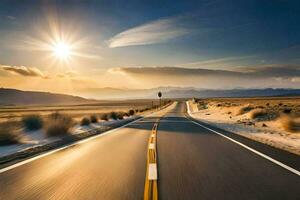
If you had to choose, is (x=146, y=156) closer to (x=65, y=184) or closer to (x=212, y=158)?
(x=212, y=158)

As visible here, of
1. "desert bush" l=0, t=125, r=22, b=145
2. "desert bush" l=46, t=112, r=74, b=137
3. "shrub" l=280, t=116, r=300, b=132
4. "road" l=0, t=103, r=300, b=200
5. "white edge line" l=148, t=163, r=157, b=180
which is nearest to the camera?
"road" l=0, t=103, r=300, b=200

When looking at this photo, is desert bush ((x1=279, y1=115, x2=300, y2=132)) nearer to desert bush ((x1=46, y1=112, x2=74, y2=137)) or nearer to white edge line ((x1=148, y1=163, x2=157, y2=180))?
white edge line ((x1=148, y1=163, x2=157, y2=180))

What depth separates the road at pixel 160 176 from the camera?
5.09 metres

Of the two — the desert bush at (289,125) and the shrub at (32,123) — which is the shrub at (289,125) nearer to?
the desert bush at (289,125)

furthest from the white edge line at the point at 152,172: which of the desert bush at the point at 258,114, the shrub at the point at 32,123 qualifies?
the desert bush at the point at 258,114

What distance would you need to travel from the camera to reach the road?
5089mm

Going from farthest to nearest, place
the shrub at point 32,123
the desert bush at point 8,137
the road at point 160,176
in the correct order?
1. the shrub at point 32,123
2. the desert bush at point 8,137
3. the road at point 160,176

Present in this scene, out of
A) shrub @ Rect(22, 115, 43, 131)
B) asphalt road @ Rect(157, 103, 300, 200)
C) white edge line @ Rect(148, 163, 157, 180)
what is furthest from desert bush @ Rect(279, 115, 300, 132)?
shrub @ Rect(22, 115, 43, 131)

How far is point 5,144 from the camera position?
11477 millimetres

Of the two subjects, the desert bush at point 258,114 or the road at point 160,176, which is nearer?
the road at point 160,176

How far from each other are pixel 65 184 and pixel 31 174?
4.51 ft

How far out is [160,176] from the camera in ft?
20.6

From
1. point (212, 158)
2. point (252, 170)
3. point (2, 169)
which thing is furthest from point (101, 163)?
point (252, 170)

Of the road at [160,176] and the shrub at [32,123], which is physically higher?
the shrub at [32,123]
